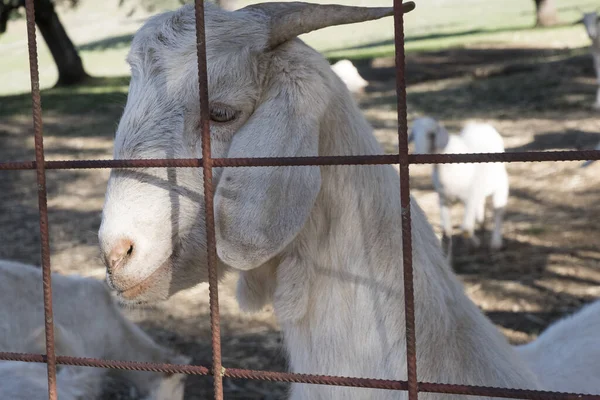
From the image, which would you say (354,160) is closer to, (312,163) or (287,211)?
(312,163)

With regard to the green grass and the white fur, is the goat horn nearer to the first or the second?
the white fur

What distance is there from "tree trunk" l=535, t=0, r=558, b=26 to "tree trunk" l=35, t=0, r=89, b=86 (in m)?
15.2

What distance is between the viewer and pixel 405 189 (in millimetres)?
1735

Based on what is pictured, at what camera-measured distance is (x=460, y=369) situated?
7.01ft

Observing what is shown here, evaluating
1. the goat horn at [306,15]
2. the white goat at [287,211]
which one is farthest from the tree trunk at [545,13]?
the goat horn at [306,15]

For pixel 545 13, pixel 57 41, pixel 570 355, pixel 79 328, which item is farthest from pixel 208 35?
pixel 545 13

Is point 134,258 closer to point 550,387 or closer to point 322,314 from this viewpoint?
point 322,314

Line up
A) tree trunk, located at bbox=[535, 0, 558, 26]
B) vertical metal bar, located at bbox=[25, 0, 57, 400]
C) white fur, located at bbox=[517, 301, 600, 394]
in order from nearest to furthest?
vertical metal bar, located at bbox=[25, 0, 57, 400] → white fur, located at bbox=[517, 301, 600, 394] → tree trunk, located at bbox=[535, 0, 558, 26]

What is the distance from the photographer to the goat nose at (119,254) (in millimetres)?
1873

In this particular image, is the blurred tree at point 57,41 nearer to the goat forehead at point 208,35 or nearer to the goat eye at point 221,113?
the goat forehead at point 208,35

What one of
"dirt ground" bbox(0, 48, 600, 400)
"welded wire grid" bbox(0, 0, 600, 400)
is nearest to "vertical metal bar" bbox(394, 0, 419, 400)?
"welded wire grid" bbox(0, 0, 600, 400)

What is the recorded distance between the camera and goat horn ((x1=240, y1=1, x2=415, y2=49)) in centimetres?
188

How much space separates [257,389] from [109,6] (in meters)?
65.6

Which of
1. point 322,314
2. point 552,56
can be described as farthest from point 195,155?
point 552,56
